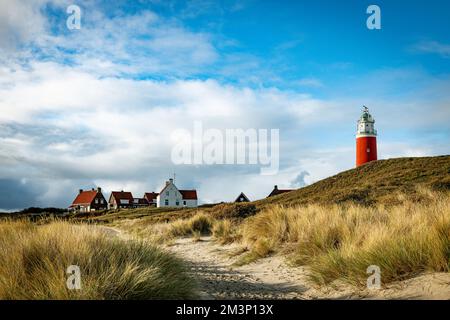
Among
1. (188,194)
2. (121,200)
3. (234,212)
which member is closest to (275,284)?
(234,212)

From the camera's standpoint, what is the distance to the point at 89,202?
85.2 m

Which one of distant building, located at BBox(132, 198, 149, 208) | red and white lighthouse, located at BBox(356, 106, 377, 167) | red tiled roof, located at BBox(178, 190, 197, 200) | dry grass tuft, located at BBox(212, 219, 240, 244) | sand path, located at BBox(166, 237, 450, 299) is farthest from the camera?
distant building, located at BBox(132, 198, 149, 208)

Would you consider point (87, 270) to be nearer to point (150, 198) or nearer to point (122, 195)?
point (122, 195)

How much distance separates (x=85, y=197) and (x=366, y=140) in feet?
197

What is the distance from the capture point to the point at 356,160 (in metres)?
57.3

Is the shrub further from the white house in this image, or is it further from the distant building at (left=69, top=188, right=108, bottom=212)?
the distant building at (left=69, top=188, right=108, bottom=212)

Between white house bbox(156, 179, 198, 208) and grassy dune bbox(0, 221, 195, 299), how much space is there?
2875 inches

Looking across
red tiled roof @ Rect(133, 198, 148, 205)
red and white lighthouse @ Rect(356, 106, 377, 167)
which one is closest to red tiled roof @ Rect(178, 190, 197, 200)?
red tiled roof @ Rect(133, 198, 148, 205)

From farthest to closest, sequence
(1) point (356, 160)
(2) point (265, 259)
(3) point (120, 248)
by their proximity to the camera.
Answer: (1) point (356, 160) < (2) point (265, 259) < (3) point (120, 248)

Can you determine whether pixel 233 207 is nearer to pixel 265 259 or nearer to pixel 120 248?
pixel 265 259

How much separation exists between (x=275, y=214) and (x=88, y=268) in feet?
29.3

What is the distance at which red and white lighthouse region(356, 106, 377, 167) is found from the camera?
55.8 meters
